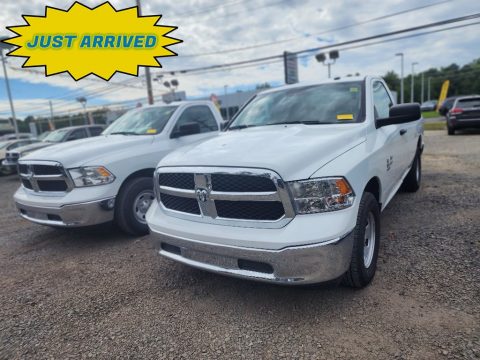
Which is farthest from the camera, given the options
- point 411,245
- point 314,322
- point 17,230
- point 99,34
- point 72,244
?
point 99,34

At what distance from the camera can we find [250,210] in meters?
2.57

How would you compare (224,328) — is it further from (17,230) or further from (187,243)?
(17,230)

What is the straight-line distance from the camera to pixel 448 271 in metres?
3.11

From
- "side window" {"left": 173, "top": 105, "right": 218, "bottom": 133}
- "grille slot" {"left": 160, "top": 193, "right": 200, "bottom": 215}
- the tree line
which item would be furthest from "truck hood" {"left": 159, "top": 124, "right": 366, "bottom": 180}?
the tree line

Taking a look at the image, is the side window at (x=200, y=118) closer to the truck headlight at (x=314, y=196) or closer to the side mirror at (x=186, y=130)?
the side mirror at (x=186, y=130)

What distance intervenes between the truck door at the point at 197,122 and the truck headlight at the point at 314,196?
3113 millimetres

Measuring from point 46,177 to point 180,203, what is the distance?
2.36m

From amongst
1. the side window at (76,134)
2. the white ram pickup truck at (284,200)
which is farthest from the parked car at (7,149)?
the white ram pickup truck at (284,200)

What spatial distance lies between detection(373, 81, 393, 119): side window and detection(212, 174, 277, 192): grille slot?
1.89 metres

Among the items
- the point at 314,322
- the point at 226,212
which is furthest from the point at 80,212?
the point at 314,322

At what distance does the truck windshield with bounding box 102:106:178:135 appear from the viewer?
5.38 m

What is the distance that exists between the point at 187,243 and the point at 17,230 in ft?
13.9

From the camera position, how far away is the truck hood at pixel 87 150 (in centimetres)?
427

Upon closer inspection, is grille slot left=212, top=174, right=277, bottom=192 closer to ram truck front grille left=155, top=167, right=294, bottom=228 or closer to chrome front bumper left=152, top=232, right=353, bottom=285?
ram truck front grille left=155, top=167, right=294, bottom=228
